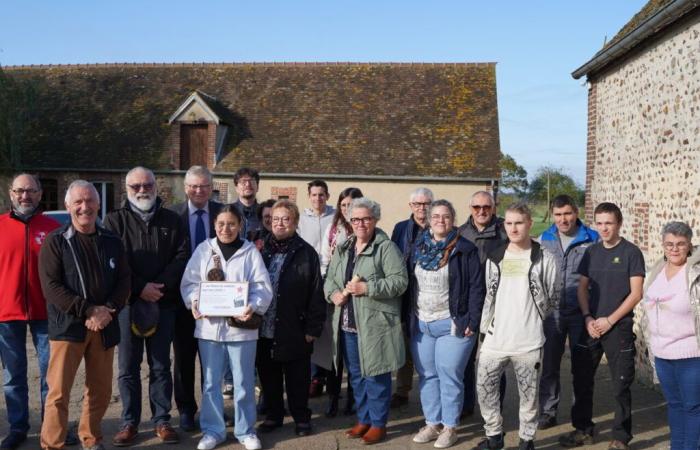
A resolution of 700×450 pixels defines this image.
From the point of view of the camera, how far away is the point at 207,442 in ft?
17.1

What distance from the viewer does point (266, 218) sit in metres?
6.50

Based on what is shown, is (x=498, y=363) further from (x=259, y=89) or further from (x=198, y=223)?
(x=259, y=89)

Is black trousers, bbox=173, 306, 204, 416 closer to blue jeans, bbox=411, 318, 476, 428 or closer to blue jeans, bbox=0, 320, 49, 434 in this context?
blue jeans, bbox=0, 320, 49, 434

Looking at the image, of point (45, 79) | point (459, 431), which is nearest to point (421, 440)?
point (459, 431)

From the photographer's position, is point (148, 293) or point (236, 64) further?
point (236, 64)

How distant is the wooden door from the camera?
23.8m

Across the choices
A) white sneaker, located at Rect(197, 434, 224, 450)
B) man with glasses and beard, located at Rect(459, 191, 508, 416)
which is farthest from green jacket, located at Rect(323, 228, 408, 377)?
white sneaker, located at Rect(197, 434, 224, 450)

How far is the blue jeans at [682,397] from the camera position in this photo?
181 inches

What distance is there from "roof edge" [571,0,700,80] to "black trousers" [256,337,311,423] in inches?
202

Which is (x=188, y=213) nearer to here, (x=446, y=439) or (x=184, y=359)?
(x=184, y=359)

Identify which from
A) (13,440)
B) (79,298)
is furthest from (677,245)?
(13,440)

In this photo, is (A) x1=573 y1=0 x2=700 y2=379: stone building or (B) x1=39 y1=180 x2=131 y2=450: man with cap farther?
(A) x1=573 y1=0 x2=700 y2=379: stone building

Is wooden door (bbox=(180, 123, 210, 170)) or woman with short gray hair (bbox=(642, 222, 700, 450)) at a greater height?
wooden door (bbox=(180, 123, 210, 170))

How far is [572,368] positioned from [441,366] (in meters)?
1.22
